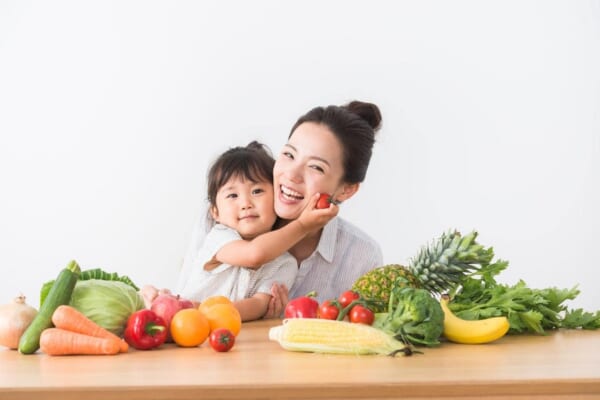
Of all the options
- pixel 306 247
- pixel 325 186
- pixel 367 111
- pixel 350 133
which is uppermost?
pixel 367 111

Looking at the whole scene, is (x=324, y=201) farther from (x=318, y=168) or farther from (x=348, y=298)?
(x=348, y=298)

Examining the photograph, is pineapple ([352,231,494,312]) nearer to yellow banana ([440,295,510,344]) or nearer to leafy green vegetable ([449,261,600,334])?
leafy green vegetable ([449,261,600,334])

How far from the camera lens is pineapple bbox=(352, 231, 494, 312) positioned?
Result: 2.93 m

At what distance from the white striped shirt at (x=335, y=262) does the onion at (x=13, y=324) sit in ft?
5.78

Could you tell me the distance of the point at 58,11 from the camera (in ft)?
23.2

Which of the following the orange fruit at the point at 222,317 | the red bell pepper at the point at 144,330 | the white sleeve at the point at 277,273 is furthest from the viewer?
the white sleeve at the point at 277,273

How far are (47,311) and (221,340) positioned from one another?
0.52 meters

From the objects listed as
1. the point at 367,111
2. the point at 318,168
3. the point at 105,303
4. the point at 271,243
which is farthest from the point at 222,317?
the point at 367,111

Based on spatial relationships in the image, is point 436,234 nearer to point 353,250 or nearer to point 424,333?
point 353,250

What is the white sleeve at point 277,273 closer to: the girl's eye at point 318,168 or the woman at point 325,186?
the woman at point 325,186

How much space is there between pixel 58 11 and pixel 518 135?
391cm

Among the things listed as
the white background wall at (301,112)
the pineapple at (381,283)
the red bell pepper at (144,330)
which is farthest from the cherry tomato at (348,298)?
the white background wall at (301,112)

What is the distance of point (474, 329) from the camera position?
8.55ft

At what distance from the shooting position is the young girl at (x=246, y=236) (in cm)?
358
